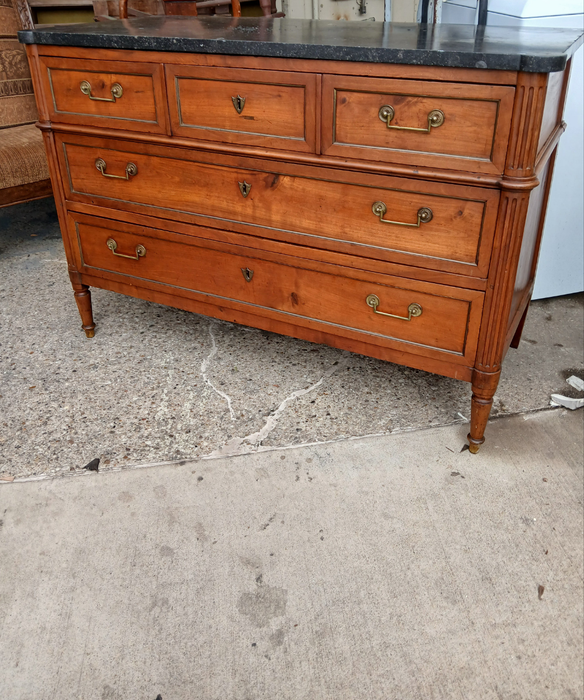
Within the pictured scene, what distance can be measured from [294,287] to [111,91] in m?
0.82

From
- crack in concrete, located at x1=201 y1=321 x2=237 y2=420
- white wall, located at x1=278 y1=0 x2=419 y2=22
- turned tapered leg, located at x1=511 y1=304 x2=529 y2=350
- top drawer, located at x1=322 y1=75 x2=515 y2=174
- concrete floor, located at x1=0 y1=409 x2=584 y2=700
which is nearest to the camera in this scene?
concrete floor, located at x1=0 y1=409 x2=584 y2=700

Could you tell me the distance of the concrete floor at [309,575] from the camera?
52.1 inches

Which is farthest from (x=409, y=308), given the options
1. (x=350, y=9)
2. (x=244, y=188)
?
(x=350, y=9)

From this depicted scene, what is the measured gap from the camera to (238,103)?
5.76 ft

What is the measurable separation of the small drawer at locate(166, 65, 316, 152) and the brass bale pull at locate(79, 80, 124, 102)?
0.20 m

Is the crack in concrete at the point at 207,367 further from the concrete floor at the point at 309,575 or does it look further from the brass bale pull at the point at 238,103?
the brass bale pull at the point at 238,103

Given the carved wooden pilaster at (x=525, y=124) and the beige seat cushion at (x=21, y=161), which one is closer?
the carved wooden pilaster at (x=525, y=124)

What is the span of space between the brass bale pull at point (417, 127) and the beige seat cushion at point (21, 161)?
211 cm

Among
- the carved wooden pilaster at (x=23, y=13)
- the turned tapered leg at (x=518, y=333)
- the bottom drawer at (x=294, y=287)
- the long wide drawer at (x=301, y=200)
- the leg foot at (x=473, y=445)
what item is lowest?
the leg foot at (x=473, y=445)

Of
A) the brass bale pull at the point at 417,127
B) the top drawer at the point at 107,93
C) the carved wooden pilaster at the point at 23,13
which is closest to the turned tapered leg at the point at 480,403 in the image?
the brass bale pull at the point at 417,127

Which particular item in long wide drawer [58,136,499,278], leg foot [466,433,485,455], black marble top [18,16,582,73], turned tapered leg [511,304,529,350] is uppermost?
black marble top [18,16,582,73]

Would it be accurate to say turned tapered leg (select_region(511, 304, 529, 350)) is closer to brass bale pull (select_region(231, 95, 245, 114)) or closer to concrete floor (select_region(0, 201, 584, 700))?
concrete floor (select_region(0, 201, 584, 700))

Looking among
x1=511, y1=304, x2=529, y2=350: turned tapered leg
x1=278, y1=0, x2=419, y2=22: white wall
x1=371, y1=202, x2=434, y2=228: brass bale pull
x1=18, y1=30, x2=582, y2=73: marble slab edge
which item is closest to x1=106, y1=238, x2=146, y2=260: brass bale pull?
x1=18, y1=30, x2=582, y2=73: marble slab edge

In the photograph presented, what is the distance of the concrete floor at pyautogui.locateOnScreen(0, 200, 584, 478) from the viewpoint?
198 centimetres
